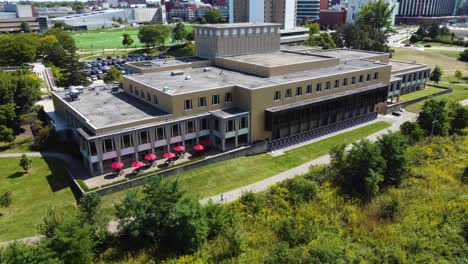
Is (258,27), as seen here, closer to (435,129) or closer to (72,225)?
(435,129)

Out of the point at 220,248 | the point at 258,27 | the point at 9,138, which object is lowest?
the point at 220,248

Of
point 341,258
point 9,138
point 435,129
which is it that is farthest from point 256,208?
point 9,138

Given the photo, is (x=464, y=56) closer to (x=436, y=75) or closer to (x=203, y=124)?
(x=436, y=75)

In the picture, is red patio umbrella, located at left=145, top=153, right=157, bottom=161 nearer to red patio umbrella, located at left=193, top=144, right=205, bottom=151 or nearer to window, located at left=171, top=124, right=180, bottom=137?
window, located at left=171, top=124, right=180, bottom=137

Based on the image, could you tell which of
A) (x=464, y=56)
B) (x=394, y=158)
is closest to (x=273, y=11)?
(x=464, y=56)

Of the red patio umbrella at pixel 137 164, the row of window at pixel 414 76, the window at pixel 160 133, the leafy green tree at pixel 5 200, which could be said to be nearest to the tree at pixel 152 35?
the row of window at pixel 414 76

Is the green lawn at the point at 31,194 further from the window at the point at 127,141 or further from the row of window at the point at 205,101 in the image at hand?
the row of window at the point at 205,101
